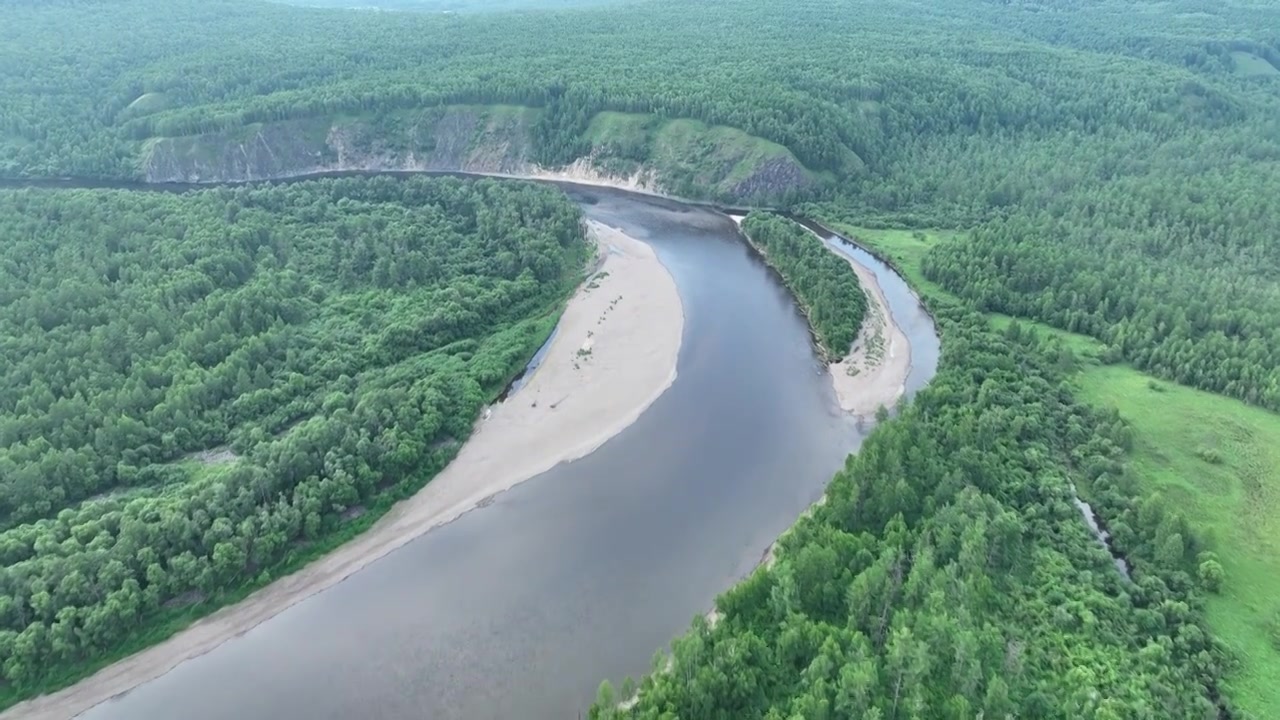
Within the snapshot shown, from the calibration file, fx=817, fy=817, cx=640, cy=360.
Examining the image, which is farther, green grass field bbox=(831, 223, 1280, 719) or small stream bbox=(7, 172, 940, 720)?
green grass field bbox=(831, 223, 1280, 719)

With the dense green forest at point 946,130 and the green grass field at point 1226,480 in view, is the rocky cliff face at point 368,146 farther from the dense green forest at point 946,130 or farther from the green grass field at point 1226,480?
the green grass field at point 1226,480

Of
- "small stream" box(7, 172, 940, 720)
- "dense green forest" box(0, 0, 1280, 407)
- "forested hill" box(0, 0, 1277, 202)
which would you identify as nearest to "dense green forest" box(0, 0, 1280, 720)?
"dense green forest" box(0, 0, 1280, 407)

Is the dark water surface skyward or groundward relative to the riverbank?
groundward

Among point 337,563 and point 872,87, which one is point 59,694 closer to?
point 337,563

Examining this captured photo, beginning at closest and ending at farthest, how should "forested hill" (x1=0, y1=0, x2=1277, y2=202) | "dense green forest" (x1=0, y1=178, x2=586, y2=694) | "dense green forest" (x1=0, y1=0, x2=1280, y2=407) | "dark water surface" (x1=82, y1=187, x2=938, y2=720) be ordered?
"dark water surface" (x1=82, y1=187, x2=938, y2=720)
"dense green forest" (x1=0, y1=178, x2=586, y2=694)
"dense green forest" (x1=0, y1=0, x2=1280, y2=407)
"forested hill" (x1=0, y1=0, x2=1277, y2=202)

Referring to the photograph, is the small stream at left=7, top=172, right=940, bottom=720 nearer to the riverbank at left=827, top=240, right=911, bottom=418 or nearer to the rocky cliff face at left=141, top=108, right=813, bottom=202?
the riverbank at left=827, top=240, right=911, bottom=418

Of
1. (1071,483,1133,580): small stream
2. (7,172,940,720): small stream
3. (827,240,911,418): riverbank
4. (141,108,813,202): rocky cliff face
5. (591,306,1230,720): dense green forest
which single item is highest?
(141,108,813,202): rocky cliff face

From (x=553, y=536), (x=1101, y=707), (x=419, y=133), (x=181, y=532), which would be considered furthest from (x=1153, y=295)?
(x=419, y=133)

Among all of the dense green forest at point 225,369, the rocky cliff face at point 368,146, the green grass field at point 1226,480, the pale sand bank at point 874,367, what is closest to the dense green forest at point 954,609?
the green grass field at point 1226,480
